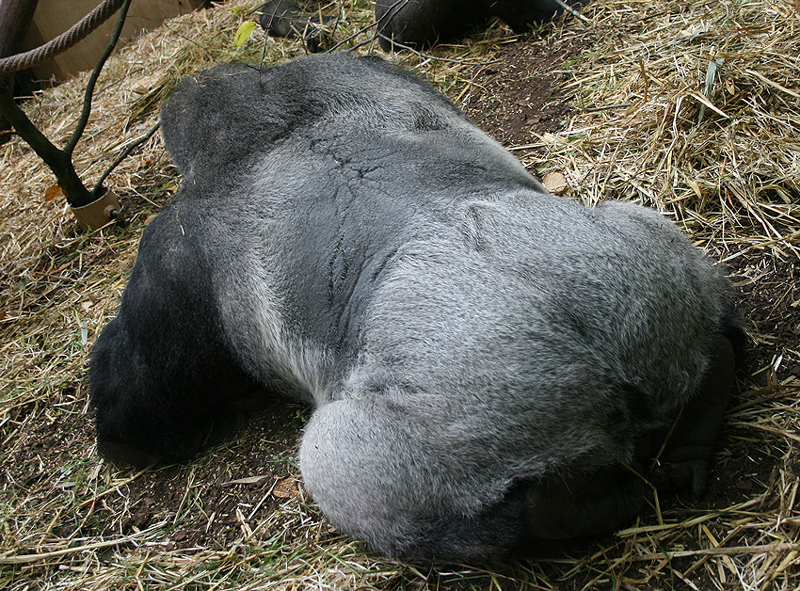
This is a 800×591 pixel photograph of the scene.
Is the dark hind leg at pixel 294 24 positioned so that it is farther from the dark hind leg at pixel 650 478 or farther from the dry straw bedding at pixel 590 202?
the dark hind leg at pixel 650 478

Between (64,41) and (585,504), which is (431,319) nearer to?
(585,504)

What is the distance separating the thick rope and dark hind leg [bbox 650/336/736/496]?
3.51 meters

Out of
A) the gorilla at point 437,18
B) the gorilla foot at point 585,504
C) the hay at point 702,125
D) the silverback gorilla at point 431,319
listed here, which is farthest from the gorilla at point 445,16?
the gorilla foot at point 585,504

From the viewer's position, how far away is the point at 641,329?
2061 millimetres

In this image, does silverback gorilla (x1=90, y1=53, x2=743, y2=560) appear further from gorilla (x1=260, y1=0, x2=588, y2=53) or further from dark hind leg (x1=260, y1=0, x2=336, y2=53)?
dark hind leg (x1=260, y1=0, x2=336, y2=53)

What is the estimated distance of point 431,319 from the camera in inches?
83.3

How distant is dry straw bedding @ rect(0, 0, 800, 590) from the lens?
2189 millimetres

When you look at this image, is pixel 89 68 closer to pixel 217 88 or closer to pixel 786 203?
pixel 217 88

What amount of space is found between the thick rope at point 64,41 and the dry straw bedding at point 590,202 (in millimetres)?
1263

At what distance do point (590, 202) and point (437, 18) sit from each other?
7.72ft

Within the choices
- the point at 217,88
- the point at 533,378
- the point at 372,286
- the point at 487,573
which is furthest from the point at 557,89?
the point at 487,573

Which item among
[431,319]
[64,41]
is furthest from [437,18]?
[431,319]

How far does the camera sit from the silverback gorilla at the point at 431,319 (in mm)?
2029

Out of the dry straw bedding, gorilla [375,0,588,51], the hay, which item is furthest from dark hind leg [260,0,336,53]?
the hay
